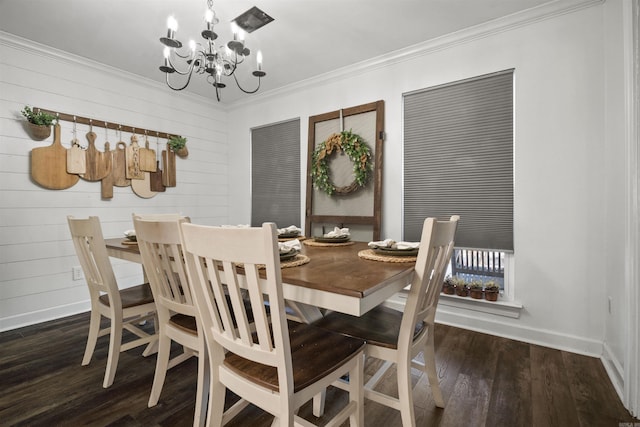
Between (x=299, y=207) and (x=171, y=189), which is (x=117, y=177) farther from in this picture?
(x=299, y=207)

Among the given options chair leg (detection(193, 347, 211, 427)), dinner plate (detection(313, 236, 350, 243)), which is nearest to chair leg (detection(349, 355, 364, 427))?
chair leg (detection(193, 347, 211, 427))

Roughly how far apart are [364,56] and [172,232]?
2.67m

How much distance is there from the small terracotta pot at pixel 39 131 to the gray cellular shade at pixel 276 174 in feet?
7.11

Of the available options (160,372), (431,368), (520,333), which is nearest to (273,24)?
(160,372)

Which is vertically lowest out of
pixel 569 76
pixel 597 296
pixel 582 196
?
pixel 597 296

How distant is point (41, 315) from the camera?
9.29ft

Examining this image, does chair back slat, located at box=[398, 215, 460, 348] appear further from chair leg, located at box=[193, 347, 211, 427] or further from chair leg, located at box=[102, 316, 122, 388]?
chair leg, located at box=[102, 316, 122, 388]

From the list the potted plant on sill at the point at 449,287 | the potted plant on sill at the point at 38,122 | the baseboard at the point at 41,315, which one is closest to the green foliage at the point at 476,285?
the potted plant on sill at the point at 449,287

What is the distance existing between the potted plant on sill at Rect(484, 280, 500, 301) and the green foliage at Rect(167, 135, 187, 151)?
12.1 feet

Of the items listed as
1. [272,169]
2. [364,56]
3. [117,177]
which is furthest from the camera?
[272,169]

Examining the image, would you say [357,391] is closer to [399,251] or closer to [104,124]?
[399,251]

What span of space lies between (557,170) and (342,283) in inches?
86.0

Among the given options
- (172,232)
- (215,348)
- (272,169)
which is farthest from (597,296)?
(272,169)

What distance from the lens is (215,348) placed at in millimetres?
1187
